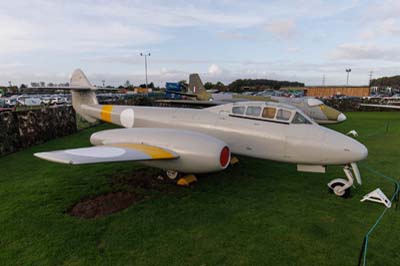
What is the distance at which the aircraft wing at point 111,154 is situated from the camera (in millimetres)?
4410

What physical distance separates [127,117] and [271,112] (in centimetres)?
475

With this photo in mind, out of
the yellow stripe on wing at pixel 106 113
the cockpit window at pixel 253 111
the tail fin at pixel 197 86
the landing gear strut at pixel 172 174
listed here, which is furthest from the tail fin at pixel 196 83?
the landing gear strut at pixel 172 174

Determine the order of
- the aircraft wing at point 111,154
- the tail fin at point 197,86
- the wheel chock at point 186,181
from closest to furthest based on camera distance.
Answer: the aircraft wing at point 111,154 → the wheel chock at point 186,181 → the tail fin at point 197,86

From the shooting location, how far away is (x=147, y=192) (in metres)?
6.23

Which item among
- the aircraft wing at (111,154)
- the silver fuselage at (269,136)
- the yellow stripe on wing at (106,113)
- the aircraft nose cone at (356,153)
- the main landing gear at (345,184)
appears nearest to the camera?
the aircraft wing at (111,154)

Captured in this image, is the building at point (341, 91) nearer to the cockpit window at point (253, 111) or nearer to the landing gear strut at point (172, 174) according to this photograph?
the cockpit window at point (253, 111)

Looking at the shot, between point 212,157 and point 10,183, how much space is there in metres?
5.49

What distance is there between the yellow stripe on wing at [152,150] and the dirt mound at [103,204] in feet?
3.85

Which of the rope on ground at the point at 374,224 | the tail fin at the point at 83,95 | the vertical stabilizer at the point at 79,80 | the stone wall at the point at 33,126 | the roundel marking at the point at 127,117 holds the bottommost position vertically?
the rope on ground at the point at 374,224

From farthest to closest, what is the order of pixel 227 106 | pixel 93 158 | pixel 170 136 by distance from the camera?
pixel 227 106
pixel 170 136
pixel 93 158

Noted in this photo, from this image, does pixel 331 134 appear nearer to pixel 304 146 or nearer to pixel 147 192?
pixel 304 146

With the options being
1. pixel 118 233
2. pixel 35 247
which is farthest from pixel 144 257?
pixel 35 247

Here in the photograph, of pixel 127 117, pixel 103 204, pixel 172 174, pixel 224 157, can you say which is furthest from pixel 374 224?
pixel 127 117

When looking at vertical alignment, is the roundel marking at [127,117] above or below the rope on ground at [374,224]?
above
